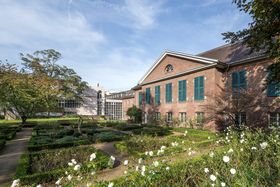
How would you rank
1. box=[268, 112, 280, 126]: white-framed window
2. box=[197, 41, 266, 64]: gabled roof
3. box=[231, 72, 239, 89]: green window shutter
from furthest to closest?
box=[231, 72, 239, 89]: green window shutter, box=[197, 41, 266, 64]: gabled roof, box=[268, 112, 280, 126]: white-framed window

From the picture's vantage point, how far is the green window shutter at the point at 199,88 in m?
21.7

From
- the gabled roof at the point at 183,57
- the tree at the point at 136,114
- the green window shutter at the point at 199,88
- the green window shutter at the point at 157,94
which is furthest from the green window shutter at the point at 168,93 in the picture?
the tree at the point at 136,114

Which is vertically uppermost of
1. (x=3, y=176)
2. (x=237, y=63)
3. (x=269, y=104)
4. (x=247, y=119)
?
(x=237, y=63)

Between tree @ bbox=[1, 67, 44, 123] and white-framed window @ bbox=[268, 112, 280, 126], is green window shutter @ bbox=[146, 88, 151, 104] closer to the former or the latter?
tree @ bbox=[1, 67, 44, 123]

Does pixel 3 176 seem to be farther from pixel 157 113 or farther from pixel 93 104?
pixel 93 104

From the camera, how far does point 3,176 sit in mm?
8094

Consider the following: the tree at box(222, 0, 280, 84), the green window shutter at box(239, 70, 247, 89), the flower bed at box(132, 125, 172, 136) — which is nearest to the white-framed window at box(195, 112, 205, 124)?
the flower bed at box(132, 125, 172, 136)

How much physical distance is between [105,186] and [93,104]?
54.1 m

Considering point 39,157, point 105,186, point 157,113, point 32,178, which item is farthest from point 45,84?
point 105,186

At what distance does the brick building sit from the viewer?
17.3 metres

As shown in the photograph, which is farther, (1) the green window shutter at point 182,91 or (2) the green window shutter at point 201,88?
(1) the green window shutter at point 182,91

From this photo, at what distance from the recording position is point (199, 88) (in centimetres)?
2202

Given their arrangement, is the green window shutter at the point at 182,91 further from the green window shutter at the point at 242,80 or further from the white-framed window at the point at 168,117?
the green window shutter at the point at 242,80

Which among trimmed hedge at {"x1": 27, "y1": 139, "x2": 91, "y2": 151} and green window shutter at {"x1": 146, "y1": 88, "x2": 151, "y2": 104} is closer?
trimmed hedge at {"x1": 27, "y1": 139, "x2": 91, "y2": 151}
